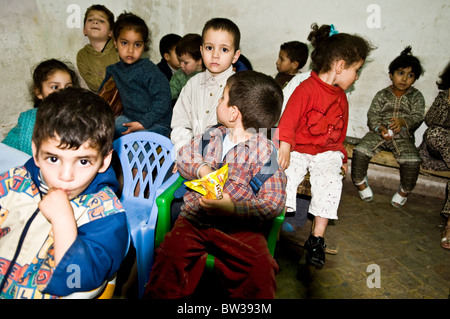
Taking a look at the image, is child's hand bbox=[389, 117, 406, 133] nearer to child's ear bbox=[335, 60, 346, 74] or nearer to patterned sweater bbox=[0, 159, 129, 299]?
child's ear bbox=[335, 60, 346, 74]

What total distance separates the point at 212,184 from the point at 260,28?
4.37 m

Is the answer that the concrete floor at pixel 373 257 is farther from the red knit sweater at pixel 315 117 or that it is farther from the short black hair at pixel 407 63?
the short black hair at pixel 407 63

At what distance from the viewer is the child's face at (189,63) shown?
3.88 meters

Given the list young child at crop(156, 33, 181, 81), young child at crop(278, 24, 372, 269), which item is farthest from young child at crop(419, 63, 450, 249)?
young child at crop(156, 33, 181, 81)

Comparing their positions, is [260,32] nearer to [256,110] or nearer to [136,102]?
[136,102]

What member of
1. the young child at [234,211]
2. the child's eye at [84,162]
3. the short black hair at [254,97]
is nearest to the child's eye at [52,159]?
the child's eye at [84,162]

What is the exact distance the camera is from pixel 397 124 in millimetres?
4164

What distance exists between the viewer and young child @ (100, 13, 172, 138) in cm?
314

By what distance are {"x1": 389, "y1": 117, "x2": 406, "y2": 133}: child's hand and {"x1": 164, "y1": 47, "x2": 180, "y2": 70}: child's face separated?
3.26 metres

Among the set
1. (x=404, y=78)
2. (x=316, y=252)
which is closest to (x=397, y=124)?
(x=404, y=78)

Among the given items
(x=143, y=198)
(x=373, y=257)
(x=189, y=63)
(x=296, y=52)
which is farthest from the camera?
(x=296, y=52)

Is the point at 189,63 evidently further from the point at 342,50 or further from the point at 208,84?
the point at 342,50

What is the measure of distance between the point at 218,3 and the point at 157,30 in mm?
1235
